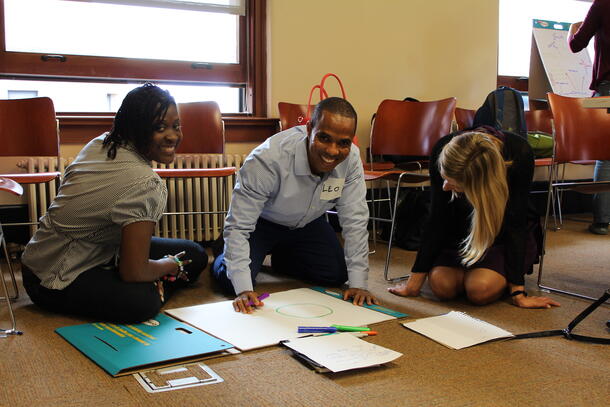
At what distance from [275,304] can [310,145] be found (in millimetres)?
535

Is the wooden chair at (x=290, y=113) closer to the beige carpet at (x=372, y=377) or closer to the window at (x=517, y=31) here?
the beige carpet at (x=372, y=377)

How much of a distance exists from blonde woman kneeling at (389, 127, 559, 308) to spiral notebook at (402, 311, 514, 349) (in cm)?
23

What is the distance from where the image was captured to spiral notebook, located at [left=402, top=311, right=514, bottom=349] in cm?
178

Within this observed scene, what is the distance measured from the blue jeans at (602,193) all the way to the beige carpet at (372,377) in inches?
70.9

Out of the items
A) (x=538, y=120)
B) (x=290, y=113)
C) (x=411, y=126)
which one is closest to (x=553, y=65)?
(x=538, y=120)

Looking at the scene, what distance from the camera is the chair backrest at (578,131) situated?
2549mm

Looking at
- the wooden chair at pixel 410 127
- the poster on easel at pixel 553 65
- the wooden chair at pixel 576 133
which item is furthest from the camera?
the poster on easel at pixel 553 65

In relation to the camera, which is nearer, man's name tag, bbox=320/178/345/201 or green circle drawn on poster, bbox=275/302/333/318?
green circle drawn on poster, bbox=275/302/333/318

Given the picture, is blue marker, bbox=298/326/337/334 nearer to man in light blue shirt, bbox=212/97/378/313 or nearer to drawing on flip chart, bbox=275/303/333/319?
drawing on flip chart, bbox=275/303/333/319

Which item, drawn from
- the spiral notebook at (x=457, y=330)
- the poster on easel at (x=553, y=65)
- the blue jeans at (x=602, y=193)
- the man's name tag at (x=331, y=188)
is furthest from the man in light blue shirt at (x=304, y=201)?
the poster on easel at (x=553, y=65)

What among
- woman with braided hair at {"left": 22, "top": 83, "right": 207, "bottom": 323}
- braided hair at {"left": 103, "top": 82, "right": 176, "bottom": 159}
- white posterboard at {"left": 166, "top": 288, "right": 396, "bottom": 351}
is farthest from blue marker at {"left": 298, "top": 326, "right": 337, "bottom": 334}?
braided hair at {"left": 103, "top": 82, "right": 176, "bottom": 159}

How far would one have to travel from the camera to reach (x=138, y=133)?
1.89 m

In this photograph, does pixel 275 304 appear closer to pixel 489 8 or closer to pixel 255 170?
pixel 255 170

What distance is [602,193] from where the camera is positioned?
3834mm
